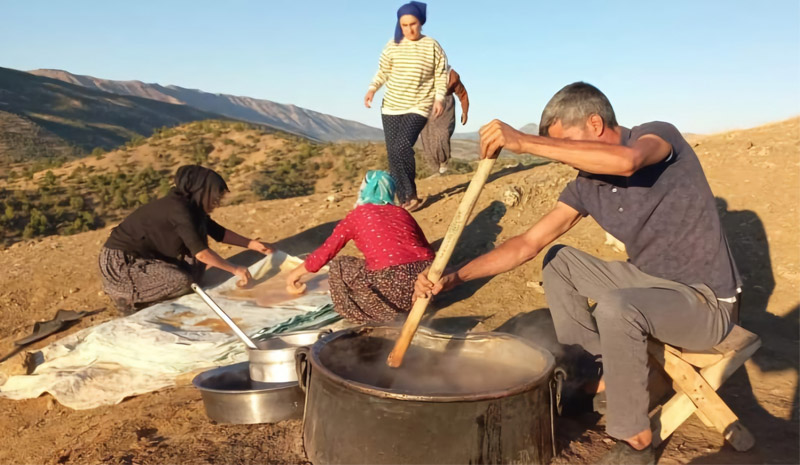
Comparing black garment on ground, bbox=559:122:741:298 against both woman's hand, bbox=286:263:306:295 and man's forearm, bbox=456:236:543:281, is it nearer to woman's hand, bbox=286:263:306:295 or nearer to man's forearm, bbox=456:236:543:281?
man's forearm, bbox=456:236:543:281

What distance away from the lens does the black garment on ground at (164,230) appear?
4.30 m

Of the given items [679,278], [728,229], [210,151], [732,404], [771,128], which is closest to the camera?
[679,278]

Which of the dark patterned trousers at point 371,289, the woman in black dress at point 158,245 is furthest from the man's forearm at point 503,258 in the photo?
the woman in black dress at point 158,245

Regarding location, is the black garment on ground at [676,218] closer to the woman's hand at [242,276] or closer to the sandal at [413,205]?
the woman's hand at [242,276]

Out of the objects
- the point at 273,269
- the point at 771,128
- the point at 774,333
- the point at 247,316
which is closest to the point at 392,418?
the point at 247,316

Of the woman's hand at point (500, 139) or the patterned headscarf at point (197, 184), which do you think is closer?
the woman's hand at point (500, 139)

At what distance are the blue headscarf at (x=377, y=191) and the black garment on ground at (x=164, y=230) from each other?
1.23 m

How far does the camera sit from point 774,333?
3623mm

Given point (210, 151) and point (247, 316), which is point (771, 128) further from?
point (210, 151)

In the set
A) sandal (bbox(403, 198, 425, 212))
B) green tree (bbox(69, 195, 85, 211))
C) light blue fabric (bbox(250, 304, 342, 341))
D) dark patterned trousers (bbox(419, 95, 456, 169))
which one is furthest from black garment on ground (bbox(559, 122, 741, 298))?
green tree (bbox(69, 195, 85, 211))

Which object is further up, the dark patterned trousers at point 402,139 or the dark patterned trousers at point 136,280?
the dark patterned trousers at point 402,139

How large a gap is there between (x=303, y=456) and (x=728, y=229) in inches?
150

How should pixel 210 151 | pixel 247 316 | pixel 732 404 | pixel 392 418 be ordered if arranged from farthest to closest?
pixel 210 151 < pixel 247 316 < pixel 732 404 < pixel 392 418

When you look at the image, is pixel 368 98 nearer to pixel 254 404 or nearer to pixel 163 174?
pixel 254 404
